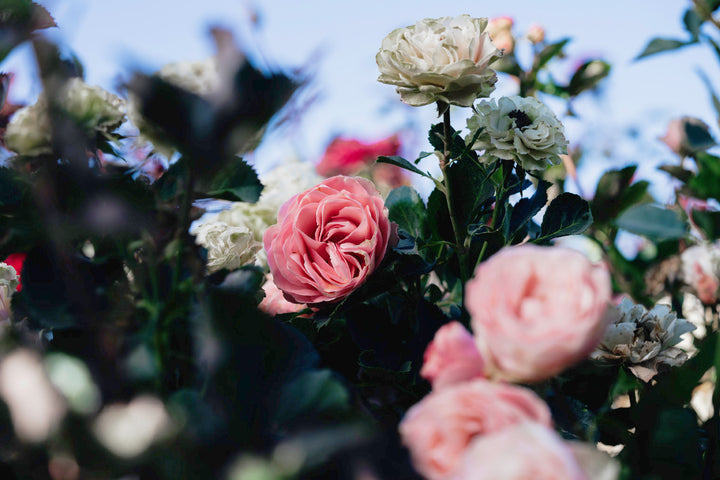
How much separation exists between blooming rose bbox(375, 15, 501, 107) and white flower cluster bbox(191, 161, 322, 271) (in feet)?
0.70

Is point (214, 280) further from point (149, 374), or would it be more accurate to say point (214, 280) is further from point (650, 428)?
point (650, 428)

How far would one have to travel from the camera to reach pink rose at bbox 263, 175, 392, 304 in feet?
1.73

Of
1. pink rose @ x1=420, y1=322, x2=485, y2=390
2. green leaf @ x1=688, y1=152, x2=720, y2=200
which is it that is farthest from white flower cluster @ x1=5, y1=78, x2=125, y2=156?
green leaf @ x1=688, y1=152, x2=720, y2=200

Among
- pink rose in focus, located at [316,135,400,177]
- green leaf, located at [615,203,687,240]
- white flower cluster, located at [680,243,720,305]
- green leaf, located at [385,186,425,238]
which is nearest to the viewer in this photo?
green leaf, located at [615,203,687,240]

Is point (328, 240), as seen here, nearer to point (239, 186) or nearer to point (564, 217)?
point (239, 186)

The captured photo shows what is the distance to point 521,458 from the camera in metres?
0.23

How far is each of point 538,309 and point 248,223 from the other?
0.65 meters

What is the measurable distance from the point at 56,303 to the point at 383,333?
28cm

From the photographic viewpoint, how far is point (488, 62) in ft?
1.70

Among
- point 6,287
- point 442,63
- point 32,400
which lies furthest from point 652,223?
point 6,287

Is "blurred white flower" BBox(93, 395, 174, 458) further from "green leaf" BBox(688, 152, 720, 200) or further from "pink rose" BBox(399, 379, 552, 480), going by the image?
"green leaf" BBox(688, 152, 720, 200)

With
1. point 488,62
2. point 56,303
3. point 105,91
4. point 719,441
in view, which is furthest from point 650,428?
point 105,91

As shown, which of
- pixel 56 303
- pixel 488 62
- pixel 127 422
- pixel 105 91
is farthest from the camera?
pixel 105 91

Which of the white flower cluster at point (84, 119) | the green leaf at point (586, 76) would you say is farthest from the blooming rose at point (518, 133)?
the green leaf at point (586, 76)
